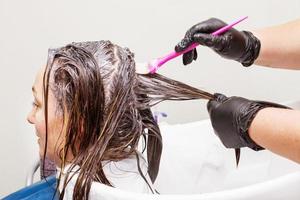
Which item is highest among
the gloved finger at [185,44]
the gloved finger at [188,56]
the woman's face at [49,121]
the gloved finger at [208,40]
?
the gloved finger at [208,40]

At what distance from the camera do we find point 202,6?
61.9 inches

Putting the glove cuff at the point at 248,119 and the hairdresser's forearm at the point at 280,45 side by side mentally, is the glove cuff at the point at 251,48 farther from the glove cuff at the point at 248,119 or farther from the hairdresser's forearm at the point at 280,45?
the glove cuff at the point at 248,119

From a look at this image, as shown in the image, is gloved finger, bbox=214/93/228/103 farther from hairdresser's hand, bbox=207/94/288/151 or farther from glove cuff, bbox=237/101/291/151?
glove cuff, bbox=237/101/291/151

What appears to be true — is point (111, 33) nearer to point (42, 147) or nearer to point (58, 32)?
point (58, 32)

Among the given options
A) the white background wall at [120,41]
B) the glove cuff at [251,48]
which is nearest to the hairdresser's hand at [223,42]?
the glove cuff at [251,48]

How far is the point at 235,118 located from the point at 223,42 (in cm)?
23

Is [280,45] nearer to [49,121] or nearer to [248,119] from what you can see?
[248,119]

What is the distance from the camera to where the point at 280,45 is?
1139mm

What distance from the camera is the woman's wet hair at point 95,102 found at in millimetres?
896

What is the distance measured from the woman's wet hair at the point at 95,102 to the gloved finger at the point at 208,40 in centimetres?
15

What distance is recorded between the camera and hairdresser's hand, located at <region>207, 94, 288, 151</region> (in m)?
0.84

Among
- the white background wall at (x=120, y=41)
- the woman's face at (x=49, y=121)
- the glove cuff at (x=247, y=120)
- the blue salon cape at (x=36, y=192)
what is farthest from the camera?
the white background wall at (x=120, y=41)

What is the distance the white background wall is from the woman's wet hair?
0.53m

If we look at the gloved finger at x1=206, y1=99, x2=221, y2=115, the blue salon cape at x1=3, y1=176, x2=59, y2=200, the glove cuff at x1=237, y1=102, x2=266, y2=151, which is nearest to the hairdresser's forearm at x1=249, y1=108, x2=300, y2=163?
the glove cuff at x1=237, y1=102, x2=266, y2=151
